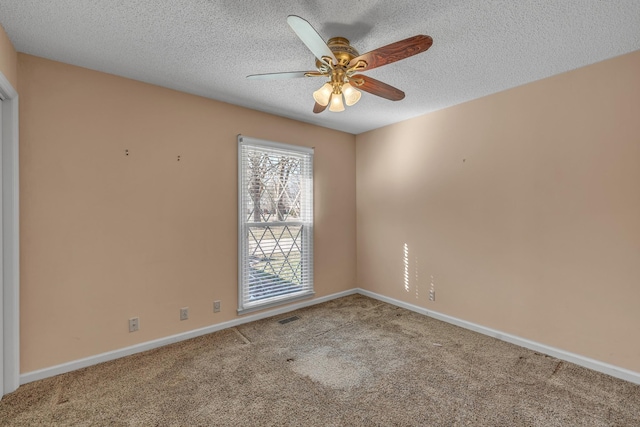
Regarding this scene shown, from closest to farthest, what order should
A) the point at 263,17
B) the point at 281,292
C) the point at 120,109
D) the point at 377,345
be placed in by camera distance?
1. the point at 263,17
2. the point at 120,109
3. the point at 377,345
4. the point at 281,292

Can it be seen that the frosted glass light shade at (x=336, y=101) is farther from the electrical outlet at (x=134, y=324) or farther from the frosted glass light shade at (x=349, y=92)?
the electrical outlet at (x=134, y=324)

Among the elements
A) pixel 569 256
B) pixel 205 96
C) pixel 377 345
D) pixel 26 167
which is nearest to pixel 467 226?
pixel 569 256

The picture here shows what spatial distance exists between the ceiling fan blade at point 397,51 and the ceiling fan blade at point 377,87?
0.40 ft

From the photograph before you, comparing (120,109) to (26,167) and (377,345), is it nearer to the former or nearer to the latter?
(26,167)

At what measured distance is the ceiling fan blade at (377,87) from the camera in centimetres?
188

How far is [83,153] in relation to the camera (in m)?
2.36

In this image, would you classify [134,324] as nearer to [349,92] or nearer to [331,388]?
[331,388]

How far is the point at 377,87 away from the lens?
199 centimetres

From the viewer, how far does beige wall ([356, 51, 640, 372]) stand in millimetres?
2203

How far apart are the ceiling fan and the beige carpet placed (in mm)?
2025

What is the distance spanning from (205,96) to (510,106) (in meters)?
3.03

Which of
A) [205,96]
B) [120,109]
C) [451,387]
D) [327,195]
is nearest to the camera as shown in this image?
[451,387]

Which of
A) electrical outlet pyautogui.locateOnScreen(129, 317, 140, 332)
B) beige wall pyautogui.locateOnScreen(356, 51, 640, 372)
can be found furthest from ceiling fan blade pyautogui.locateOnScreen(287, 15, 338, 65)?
electrical outlet pyautogui.locateOnScreen(129, 317, 140, 332)

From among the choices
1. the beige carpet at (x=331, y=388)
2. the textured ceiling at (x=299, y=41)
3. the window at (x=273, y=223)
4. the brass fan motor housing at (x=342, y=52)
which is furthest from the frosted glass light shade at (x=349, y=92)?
the beige carpet at (x=331, y=388)
